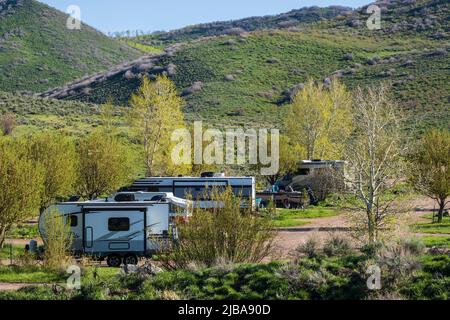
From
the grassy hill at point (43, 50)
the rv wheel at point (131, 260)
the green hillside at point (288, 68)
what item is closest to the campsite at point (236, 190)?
the rv wheel at point (131, 260)

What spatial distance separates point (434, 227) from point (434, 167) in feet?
10.7

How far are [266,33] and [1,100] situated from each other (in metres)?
59.9

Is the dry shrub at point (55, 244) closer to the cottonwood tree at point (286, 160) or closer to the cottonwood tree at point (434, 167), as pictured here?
the cottonwood tree at point (434, 167)

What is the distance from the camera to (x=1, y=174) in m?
24.1

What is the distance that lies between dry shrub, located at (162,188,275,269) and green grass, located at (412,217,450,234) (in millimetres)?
12555

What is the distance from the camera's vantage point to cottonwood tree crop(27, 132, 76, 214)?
33469mm

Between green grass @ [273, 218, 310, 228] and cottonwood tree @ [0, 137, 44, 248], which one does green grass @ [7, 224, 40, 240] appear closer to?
cottonwood tree @ [0, 137, 44, 248]

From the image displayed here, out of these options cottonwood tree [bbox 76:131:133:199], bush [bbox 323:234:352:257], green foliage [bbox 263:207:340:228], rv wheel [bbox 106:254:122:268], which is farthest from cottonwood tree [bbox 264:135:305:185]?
bush [bbox 323:234:352:257]

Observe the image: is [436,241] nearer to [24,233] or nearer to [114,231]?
[114,231]

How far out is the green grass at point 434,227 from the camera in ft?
101

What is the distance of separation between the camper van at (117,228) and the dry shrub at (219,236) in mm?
5068

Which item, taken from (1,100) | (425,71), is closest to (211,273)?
(1,100)

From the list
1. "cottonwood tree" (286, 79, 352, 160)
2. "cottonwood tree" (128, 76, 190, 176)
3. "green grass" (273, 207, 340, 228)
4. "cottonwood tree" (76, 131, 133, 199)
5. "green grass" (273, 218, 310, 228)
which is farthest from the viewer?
"cottonwood tree" (286, 79, 352, 160)
